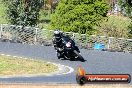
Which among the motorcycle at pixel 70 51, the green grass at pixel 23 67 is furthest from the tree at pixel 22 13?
the green grass at pixel 23 67

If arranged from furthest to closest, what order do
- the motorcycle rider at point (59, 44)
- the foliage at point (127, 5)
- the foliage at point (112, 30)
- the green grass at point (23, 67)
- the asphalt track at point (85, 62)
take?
1. the foliage at point (127, 5)
2. the foliage at point (112, 30)
3. the motorcycle rider at point (59, 44)
4. the green grass at point (23, 67)
5. the asphalt track at point (85, 62)

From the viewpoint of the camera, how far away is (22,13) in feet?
107

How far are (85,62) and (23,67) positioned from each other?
13.1ft

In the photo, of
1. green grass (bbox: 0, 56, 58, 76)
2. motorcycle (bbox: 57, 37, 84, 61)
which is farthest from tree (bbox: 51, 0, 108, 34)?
green grass (bbox: 0, 56, 58, 76)

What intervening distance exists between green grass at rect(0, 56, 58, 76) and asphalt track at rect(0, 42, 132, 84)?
1.07 m

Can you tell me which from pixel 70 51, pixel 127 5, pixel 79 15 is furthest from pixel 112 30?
pixel 70 51

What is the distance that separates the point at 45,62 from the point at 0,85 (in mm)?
8080

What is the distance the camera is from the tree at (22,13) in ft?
106

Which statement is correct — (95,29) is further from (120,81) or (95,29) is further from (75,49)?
(120,81)

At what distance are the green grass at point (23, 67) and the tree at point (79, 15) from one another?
9.32 m

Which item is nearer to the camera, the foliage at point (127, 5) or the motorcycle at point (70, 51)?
the motorcycle at point (70, 51)

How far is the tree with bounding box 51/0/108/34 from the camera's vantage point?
30719mm

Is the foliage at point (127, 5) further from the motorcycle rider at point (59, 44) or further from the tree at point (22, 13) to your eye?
the motorcycle rider at point (59, 44)

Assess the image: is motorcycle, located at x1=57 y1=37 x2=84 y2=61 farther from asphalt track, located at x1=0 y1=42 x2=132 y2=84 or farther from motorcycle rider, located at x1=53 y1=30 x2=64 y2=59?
asphalt track, located at x1=0 y1=42 x2=132 y2=84
